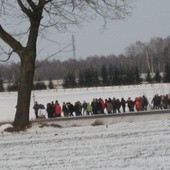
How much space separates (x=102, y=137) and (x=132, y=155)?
10.5 ft

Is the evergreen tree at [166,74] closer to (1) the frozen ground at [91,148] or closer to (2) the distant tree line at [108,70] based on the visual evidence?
(2) the distant tree line at [108,70]

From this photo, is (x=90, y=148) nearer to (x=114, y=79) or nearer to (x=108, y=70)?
(x=114, y=79)

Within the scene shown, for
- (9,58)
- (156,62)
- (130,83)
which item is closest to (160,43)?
(156,62)

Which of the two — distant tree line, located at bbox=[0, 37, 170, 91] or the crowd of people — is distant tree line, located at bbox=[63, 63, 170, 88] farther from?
the crowd of people

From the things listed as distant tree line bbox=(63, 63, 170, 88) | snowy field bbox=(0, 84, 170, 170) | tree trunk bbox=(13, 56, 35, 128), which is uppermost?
distant tree line bbox=(63, 63, 170, 88)

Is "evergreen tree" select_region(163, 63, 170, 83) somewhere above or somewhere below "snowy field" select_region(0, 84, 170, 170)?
above

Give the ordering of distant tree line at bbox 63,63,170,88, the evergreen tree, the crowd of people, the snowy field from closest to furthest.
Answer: the snowy field
the crowd of people
the evergreen tree
distant tree line at bbox 63,63,170,88

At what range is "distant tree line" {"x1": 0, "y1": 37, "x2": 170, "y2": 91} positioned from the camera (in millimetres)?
98750

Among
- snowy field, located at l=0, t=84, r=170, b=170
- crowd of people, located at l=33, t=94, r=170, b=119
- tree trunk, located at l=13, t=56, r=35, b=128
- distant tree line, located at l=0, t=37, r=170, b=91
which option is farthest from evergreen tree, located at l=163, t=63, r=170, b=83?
snowy field, located at l=0, t=84, r=170, b=170

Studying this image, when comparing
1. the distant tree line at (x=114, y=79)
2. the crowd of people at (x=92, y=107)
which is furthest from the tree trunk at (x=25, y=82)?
the distant tree line at (x=114, y=79)

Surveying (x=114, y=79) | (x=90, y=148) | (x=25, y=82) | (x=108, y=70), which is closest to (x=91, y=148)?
(x=90, y=148)

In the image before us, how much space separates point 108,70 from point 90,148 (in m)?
117

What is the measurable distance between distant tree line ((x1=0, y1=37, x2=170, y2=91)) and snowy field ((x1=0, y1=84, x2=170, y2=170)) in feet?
71.9

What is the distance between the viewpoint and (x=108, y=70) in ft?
422
